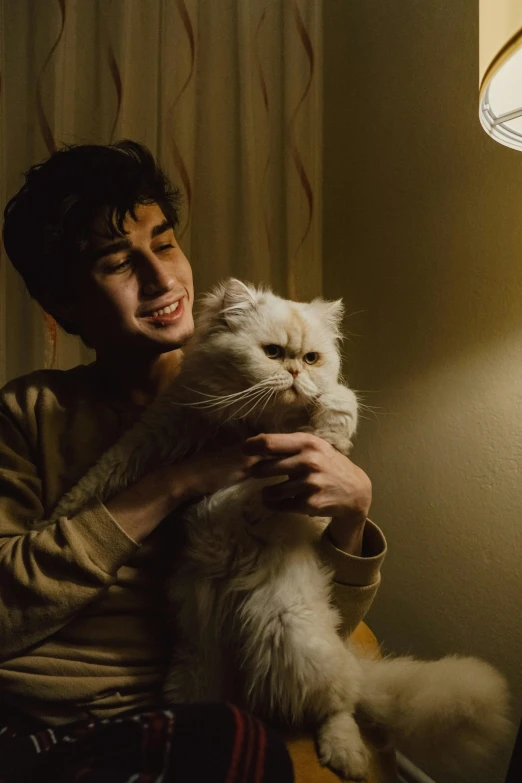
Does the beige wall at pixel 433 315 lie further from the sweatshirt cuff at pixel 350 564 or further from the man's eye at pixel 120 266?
the man's eye at pixel 120 266

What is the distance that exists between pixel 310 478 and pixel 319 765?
1.41 feet

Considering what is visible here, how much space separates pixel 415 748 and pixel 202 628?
0.41m

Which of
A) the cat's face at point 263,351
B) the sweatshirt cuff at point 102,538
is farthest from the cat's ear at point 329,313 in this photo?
the sweatshirt cuff at point 102,538

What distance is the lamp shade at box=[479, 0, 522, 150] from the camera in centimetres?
67

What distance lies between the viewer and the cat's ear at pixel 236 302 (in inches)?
38.8

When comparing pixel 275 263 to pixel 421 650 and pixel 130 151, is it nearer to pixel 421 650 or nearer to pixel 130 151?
pixel 130 151

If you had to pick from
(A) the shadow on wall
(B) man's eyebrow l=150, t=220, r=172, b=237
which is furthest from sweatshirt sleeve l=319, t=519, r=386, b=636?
(B) man's eyebrow l=150, t=220, r=172, b=237

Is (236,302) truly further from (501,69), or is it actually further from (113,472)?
(501,69)

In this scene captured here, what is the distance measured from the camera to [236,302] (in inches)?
39.1

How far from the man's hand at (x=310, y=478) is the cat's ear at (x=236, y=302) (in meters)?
0.24

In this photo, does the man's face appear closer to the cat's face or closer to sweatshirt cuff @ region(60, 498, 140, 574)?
the cat's face

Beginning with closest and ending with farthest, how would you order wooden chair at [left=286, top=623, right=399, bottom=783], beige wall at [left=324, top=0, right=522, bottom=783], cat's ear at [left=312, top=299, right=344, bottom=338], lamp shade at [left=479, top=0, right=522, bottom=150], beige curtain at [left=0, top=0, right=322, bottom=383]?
1. lamp shade at [left=479, top=0, right=522, bottom=150]
2. wooden chair at [left=286, top=623, right=399, bottom=783]
3. cat's ear at [left=312, top=299, right=344, bottom=338]
4. beige wall at [left=324, top=0, right=522, bottom=783]
5. beige curtain at [left=0, top=0, right=322, bottom=383]

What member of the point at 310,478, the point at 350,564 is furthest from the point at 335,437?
the point at 350,564

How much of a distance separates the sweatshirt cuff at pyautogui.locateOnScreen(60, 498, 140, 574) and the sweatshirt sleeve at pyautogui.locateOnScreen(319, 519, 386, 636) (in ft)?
1.12
